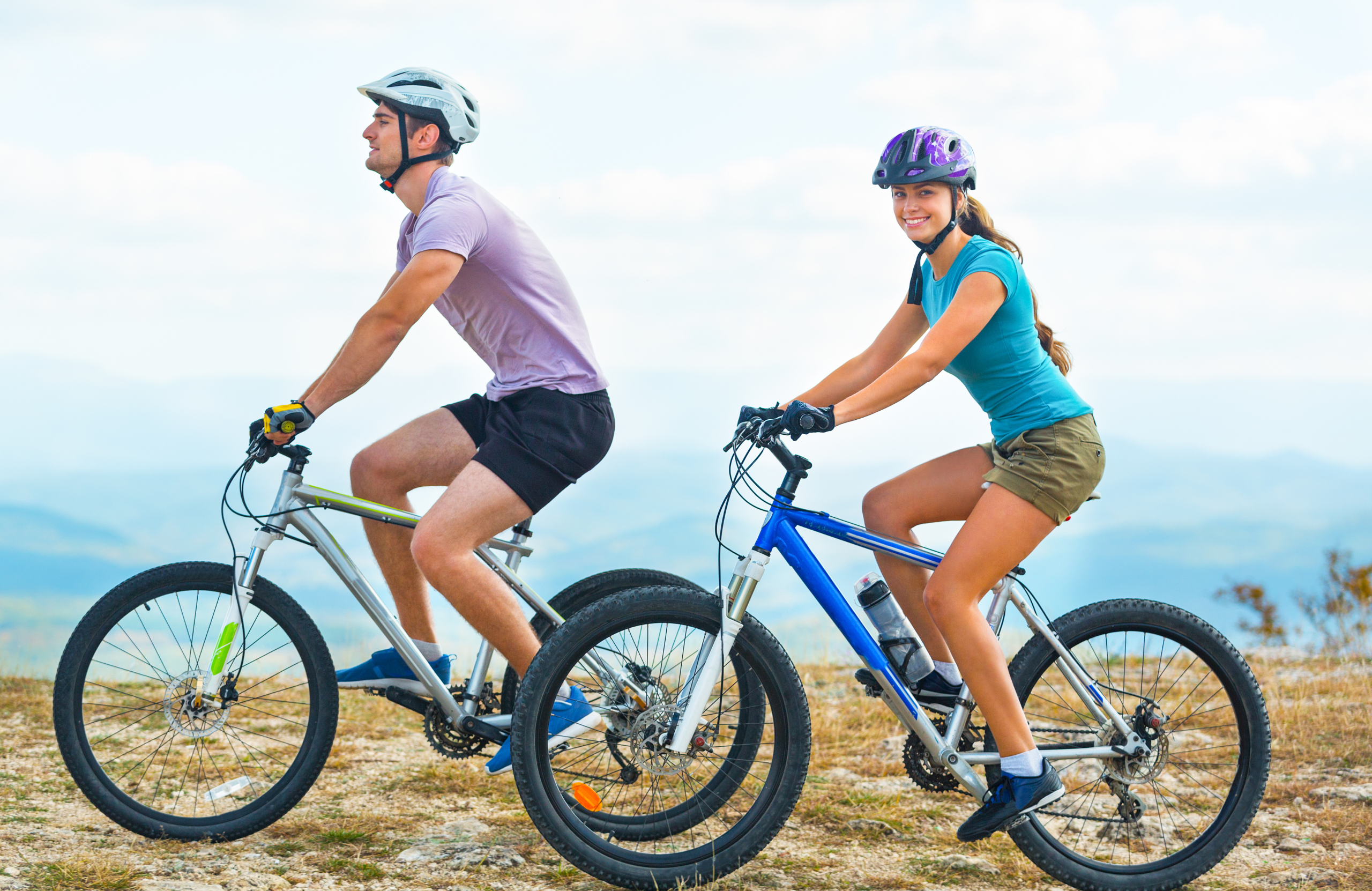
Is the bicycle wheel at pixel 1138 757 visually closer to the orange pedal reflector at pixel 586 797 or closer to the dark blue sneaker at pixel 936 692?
the dark blue sneaker at pixel 936 692

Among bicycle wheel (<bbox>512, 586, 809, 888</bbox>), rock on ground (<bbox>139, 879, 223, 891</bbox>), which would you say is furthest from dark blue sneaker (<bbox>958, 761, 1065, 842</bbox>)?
rock on ground (<bbox>139, 879, 223, 891</bbox>)

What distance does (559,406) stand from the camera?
4129 millimetres

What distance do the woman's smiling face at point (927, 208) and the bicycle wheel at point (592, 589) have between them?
60.9 inches

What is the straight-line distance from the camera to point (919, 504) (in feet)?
13.1

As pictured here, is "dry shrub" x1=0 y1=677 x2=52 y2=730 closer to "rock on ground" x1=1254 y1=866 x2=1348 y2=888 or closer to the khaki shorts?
the khaki shorts

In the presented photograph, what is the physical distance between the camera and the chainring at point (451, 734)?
4.34 metres

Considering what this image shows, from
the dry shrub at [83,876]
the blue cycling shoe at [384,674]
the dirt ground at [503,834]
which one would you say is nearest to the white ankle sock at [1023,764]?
the dirt ground at [503,834]

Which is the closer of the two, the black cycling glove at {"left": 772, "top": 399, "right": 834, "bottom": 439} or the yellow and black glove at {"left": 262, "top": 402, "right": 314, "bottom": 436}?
the black cycling glove at {"left": 772, "top": 399, "right": 834, "bottom": 439}

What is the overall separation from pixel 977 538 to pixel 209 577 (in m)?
2.65

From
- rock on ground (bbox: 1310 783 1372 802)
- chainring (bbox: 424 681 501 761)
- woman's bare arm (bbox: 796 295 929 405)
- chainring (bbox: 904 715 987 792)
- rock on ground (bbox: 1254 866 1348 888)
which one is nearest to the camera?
chainring (bbox: 904 715 987 792)

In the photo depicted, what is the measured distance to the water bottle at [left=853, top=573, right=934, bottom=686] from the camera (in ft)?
13.1

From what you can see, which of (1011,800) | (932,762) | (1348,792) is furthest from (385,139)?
(1348,792)

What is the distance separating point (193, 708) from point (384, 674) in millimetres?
654

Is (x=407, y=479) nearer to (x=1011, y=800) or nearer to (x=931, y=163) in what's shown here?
(x=931, y=163)
